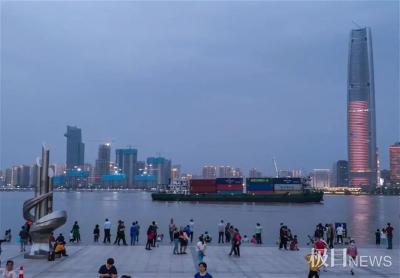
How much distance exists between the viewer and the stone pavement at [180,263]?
A: 634 inches

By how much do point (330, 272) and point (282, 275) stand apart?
6.37ft

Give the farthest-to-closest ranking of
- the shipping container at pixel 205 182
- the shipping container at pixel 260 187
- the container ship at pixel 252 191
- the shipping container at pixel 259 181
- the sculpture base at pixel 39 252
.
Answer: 1. the shipping container at pixel 205 182
2. the shipping container at pixel 259 181
3. the shipping container at pixel 260 187
4. the container ship at pixel 252 191
5. the sculpture base at pixel 39 252

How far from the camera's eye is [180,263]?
1819 centimetres

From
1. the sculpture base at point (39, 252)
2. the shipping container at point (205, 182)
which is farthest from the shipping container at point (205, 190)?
the sculpture base at point (39, 252)

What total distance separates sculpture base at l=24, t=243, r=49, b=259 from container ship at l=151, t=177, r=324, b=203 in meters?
107

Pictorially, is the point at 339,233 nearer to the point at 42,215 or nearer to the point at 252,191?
the point at 42,215

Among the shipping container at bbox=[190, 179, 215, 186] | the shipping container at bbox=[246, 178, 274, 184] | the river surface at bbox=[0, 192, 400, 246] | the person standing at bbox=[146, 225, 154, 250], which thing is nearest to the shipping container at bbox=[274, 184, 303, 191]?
the shipping container at bbox=[246, 178, 274, 184]

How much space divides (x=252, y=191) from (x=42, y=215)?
110758 mm

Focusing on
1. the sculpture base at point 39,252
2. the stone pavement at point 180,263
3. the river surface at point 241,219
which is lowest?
the river surface at point 241,219

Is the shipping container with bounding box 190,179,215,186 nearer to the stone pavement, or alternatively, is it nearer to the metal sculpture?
the stone pavement

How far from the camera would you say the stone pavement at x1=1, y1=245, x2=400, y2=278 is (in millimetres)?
16094

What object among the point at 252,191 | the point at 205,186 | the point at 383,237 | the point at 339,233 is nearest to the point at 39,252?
the point at 339,233

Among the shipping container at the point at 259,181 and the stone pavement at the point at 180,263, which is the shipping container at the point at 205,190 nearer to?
the shipping container at the point at 259,181

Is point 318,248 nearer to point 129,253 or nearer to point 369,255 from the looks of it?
point 369,255
